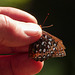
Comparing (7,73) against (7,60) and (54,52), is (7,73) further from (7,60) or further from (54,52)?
(54,52)

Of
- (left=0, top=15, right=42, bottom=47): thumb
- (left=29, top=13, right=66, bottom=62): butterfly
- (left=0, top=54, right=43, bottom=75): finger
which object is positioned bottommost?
Result: (left=0, top=54, right=43, bottom=75): finger

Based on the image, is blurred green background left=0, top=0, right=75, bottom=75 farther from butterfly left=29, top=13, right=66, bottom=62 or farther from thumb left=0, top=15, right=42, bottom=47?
thumb left=0, top=15, right=42, bottom=47

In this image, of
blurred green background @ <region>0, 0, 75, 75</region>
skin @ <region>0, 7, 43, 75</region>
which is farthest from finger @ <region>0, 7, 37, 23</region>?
blurred green background @ <region>0, 0, 75, 75</region>

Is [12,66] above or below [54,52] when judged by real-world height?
below

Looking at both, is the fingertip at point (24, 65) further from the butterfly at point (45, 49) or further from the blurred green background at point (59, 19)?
the blurred green background at point (59, 19)

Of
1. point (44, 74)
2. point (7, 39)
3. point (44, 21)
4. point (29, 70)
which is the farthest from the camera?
point (44, 21)

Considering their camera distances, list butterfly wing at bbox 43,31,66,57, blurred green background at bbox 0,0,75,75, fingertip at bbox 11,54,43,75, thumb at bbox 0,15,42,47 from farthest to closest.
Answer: blurred green background at bbox 0,0,75,75 → fingertip at bbox 11,54,43,75 → butterfly wing at bbox 43,31,66,57 → thumb at bbox 0,15,42,47

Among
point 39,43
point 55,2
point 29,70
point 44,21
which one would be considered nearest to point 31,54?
point 39,43

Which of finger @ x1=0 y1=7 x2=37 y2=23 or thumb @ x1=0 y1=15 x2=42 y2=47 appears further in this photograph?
finger @ x1=0 y1=7 x2=37 y2=23
